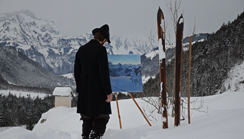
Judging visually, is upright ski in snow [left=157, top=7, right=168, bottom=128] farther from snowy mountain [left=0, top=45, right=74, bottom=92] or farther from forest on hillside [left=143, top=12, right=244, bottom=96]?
snowy mountain [left=0, top=45, right=74, bottom=92]

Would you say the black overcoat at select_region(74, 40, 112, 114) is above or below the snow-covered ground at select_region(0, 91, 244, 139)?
above

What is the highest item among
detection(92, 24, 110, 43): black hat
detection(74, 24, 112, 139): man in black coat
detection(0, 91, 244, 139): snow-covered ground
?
detection(92, 24, 110, 43): black hat

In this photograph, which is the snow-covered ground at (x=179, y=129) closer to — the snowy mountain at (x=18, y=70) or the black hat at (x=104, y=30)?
the black hat at (x=104, y=30)

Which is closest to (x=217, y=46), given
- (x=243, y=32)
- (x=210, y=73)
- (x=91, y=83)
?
(x=243, y=32)

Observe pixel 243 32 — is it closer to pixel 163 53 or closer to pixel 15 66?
pixel 163 53

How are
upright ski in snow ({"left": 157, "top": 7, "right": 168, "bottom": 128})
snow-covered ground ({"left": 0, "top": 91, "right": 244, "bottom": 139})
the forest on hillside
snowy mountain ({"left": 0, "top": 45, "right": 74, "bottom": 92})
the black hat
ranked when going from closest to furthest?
snow-covered ground ({"left": 0, "top": 91, "right": 244, "bottom": 139}) → the black hat → upright ski in snow ({"left": 157, "top": 7, "right": 168, "bottom": 128}) → the forest on hillside → snowy mountain ({"left": 0, "top": 45, "right": 74, "bottom": 92})

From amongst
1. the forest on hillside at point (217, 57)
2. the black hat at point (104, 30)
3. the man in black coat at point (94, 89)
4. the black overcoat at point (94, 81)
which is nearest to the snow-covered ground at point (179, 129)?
the man in black coat at point (94, 89)

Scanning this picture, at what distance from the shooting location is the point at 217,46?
135 feet

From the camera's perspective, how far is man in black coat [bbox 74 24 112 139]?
225cm

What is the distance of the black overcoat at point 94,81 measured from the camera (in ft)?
7.36

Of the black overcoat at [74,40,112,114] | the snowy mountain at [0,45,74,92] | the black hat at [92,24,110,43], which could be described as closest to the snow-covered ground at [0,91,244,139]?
the black overcoat at [74,40,112,114]

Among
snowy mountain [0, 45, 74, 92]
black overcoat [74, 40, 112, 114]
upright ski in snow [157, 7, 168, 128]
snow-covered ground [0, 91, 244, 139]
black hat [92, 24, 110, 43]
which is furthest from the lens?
snowy mountain [0, 45, 74, 92]

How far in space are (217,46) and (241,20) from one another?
7.37 metres

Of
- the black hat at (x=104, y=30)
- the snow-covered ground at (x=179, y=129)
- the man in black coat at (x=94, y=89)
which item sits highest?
the black hat at (x=104, y=30)
